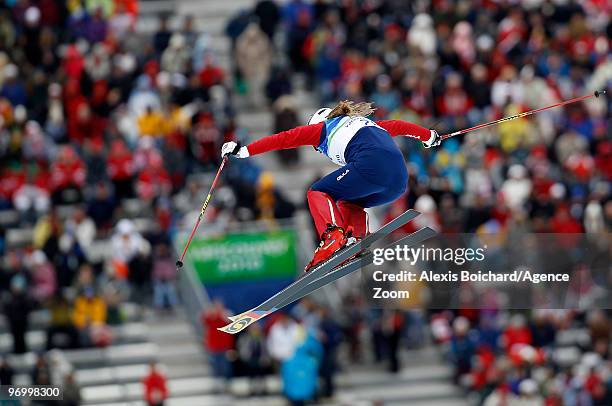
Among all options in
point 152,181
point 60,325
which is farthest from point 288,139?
point 152,181

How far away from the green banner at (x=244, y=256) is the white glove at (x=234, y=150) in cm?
921

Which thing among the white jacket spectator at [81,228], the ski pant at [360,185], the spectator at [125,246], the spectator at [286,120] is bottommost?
the ski pant at [360,185]

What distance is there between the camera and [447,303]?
19375 millimetres

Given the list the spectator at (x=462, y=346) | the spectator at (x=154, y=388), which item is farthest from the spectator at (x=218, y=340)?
the spectator at (x=462, y=346)

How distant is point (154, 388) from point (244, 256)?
246cm

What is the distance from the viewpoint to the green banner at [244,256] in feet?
77.9

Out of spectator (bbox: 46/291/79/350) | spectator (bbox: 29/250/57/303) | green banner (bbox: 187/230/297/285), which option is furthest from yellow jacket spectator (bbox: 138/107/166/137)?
spectator (bbox: 46/291/79/350)

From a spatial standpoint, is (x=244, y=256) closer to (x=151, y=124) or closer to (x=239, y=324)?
(x=151, y=124)

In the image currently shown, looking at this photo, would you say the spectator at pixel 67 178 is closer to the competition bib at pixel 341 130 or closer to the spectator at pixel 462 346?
the spectator at pixel 462 346

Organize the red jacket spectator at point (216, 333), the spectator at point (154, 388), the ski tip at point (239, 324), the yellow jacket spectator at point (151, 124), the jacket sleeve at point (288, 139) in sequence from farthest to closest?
the yellow jacket spectator at point (151, 124)
the red jacket spectator at point (216, 333)
the spectator at point (154, 388)
the ski tip at point (239, 324)
the jacket sleeve at point (288, 139)

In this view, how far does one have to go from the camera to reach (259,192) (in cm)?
2445

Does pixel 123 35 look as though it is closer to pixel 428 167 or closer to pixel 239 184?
pixel 239 184

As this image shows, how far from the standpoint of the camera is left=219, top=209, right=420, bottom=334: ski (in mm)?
15835

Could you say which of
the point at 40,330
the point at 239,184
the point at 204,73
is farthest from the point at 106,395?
the point at 204,73
